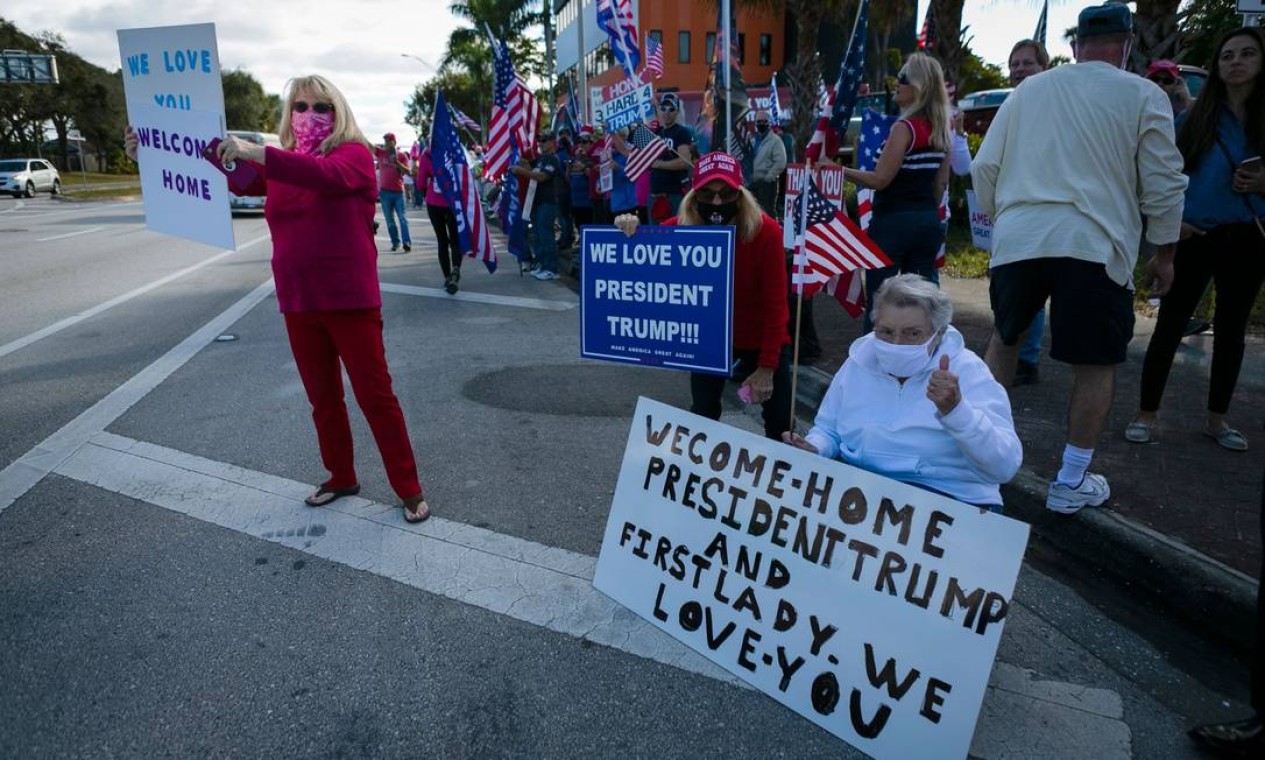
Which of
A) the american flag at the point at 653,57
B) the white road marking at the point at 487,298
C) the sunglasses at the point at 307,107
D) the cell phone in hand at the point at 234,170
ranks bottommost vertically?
the white road marking at the point at 487,298

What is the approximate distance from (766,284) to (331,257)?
183 centimetres

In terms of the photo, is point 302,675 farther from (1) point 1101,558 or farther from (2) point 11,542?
(1) point 1101,558

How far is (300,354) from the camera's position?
3.60 meters

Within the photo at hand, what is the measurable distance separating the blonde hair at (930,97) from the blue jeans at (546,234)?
7.28m

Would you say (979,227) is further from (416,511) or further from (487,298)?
(487,298)

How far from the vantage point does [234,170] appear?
330 cm

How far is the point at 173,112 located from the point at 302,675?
2.46 metres

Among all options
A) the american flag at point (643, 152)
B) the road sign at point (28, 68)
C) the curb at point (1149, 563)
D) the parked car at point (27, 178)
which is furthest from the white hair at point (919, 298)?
the road sign at point (28, 68)

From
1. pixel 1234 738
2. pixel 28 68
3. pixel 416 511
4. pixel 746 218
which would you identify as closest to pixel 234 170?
pixel 416 511

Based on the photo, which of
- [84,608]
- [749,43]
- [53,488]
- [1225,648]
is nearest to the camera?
[1225,648]

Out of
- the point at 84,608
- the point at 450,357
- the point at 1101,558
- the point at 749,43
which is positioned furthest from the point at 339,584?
the point at 749,43

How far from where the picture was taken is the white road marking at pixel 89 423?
4.14 metres

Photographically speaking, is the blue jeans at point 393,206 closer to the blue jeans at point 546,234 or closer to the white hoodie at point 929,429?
the blue jeans at point 546,234

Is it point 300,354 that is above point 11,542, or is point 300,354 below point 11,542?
above
